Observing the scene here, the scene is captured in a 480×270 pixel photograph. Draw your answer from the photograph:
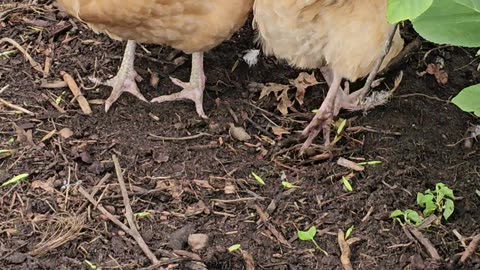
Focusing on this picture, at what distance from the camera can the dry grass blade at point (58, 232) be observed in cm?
248

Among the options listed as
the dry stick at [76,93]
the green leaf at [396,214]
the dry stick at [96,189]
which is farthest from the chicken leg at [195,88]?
the green leaf at [396,214]

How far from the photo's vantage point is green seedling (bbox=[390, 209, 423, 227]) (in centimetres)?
262

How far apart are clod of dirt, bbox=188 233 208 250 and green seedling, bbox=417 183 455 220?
76cm

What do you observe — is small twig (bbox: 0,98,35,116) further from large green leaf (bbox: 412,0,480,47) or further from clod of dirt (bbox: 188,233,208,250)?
large green leaf (bbox: 412,0,480,47)

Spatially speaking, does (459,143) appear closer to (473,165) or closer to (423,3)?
(473,165)

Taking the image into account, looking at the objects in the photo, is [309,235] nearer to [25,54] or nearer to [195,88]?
[195,88]

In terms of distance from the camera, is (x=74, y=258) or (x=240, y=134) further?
(x=240, y=134)

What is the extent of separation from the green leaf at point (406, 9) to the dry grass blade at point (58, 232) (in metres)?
1.36

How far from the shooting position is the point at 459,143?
3.03m

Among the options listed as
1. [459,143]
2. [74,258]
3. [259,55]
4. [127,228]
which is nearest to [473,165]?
[459,143]

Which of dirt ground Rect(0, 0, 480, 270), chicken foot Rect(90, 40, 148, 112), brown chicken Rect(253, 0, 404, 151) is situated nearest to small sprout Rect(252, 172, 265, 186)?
dirt ground Rect(0, 0, 480, 270)

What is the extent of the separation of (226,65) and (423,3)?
1.87 metres

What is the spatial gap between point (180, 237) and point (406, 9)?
1231mm

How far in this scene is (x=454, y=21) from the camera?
1.96m
